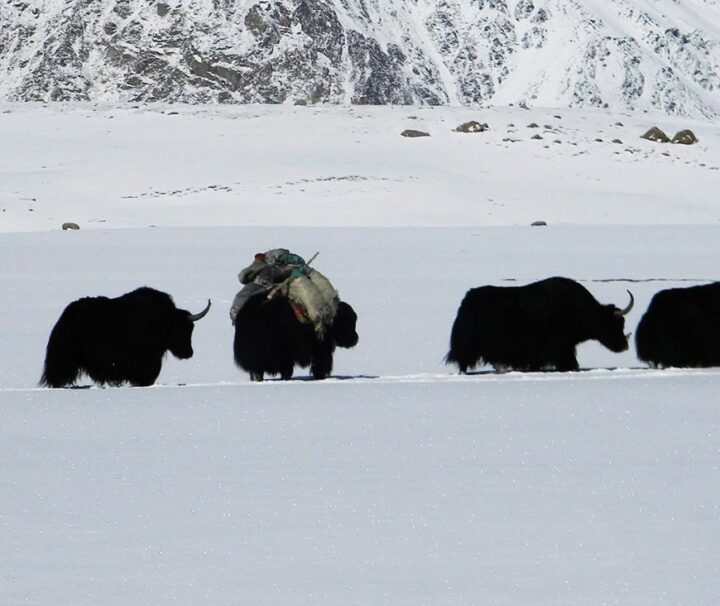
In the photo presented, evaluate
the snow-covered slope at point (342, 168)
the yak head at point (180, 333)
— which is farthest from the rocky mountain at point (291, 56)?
the yak head at point (180, 333)

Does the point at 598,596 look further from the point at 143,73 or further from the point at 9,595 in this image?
the point at 143,73

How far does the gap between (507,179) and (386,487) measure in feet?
109

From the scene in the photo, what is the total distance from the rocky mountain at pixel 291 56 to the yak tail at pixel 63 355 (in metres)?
152

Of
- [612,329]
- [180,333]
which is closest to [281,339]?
[180,333]

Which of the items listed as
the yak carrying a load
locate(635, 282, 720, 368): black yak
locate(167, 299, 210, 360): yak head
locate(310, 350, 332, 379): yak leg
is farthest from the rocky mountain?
locate(635, 282, 720, 368): black yak

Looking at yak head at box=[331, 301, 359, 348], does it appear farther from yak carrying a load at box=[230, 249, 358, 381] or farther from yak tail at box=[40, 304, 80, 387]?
yak tail at box=[40, 304, 80, 387]

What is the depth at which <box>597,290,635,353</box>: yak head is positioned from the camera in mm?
8898

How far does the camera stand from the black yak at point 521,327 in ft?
27.8

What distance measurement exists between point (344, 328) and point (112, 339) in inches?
51.1

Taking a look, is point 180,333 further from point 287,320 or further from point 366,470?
point 366,470

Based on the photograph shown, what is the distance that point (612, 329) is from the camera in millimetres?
8953

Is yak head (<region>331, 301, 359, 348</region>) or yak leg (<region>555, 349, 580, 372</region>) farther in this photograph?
yak leg (<region>555, 349, 580, 372</region>)

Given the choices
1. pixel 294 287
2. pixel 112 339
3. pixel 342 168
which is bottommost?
pixel 112 339

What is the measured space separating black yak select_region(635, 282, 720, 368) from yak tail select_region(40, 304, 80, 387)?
10.6 ft
